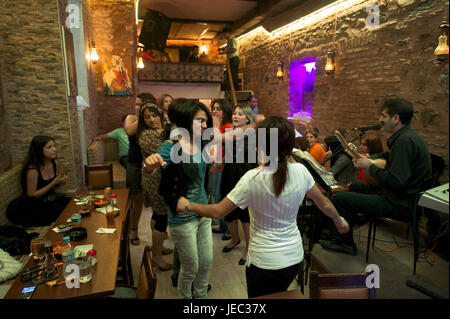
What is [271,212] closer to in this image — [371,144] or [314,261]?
[314,261]

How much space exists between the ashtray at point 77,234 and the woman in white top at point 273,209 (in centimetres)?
122

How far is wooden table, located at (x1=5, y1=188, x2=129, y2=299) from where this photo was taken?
146 cm

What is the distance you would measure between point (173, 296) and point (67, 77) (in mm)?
3003

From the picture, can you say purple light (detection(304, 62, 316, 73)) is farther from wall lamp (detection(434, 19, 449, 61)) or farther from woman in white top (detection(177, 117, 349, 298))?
woman in white top (detection(177, 117, 349, 298))

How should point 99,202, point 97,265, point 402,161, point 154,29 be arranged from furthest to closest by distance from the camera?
1. point 154,29
2. point 99,202
3. point 97,265
4. point 402,161

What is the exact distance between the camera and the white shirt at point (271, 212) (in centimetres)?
130

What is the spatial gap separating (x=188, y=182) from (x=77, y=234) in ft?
3.48

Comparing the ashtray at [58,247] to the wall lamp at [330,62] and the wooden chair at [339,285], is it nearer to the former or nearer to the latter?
the wooden chair at [339,285]

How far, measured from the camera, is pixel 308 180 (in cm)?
137

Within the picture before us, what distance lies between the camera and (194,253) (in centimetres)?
182

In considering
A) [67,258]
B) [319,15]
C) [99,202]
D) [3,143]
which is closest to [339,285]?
[67,258]

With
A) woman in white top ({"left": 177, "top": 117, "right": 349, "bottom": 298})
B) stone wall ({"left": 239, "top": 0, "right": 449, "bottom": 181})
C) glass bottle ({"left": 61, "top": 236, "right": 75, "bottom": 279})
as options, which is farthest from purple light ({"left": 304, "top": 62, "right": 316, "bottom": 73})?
glass bottle ({"left": 61, "top": 236, "right": 75, "bottom": 279})

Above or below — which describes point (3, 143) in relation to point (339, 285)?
above
